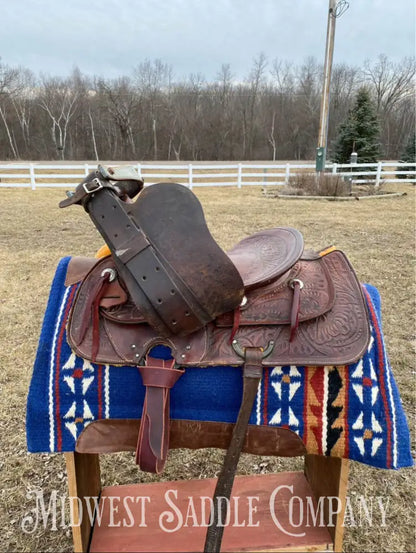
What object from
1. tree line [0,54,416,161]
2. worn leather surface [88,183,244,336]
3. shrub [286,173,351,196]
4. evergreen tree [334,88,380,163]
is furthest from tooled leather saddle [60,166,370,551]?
tree line [0,54,416,161]

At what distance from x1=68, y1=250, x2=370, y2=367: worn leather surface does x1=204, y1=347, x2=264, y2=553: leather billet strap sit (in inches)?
1.1

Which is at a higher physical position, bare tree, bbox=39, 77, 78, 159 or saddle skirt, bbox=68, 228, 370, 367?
bare tree, bbox=39, 77, 78, 159

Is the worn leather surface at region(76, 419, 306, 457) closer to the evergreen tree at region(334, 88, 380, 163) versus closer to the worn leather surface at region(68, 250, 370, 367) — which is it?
the worn leather surface at region(68, 250, 370, 367)

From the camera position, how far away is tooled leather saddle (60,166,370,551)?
0.89m

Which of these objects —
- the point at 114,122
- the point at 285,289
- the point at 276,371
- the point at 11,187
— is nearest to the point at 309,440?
the point at 276,371

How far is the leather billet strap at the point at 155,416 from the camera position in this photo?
3.09ft

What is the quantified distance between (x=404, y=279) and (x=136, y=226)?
3460 millimetres

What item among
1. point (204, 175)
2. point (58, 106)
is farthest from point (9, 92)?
point (204, 175)

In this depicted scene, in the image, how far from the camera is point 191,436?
1062 millimetres

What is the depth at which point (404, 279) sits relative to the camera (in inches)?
145

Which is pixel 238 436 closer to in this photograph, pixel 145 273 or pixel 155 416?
pixel 155 416

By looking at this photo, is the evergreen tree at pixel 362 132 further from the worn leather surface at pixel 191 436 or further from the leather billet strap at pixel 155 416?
the leather billet strap at pixel 155 416

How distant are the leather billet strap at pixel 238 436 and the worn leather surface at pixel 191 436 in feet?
0.24

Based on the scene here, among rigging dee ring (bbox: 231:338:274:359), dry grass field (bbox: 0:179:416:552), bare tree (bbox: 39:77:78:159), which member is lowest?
dry grass field (bbox: 0:179:416:552)
